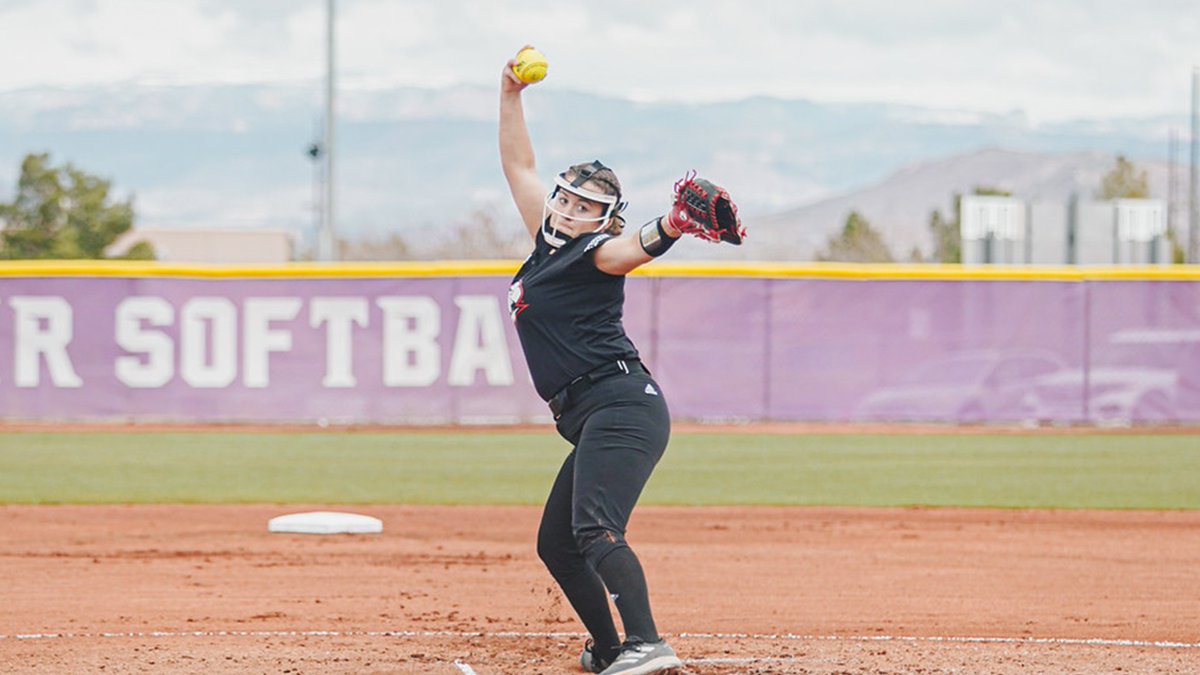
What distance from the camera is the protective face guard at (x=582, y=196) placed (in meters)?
5.91

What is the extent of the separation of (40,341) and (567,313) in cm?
1566

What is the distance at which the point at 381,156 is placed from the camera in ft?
586

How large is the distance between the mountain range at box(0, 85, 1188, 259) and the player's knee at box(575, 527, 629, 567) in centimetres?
14659

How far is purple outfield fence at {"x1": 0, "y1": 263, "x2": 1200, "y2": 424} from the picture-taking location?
20.2 metres

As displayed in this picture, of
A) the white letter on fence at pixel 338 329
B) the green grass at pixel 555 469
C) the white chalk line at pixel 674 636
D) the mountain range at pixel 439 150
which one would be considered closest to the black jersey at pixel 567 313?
the white chalk line at pixel 674 636

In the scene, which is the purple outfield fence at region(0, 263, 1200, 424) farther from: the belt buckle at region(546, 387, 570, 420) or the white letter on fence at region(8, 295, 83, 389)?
the belt buckle at region(546, 387, 570, 420)

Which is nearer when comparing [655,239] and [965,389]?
[655,239]

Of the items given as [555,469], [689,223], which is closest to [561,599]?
[689,223]

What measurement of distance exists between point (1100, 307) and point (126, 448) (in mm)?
11728

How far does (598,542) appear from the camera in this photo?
5.78 metres

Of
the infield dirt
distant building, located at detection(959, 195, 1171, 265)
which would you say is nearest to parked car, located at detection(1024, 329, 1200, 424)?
distant building, located at detection(959, 195, 1171, 265)

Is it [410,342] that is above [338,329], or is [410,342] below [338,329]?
below

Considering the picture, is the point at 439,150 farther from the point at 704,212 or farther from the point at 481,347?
the point at 704,212

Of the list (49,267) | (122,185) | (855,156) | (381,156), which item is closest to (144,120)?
(122,185)
